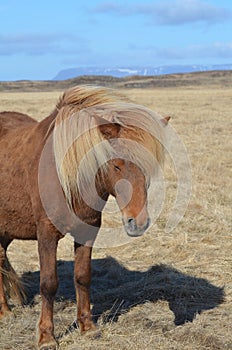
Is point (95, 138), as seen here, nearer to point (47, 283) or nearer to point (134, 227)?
point (134, 227)

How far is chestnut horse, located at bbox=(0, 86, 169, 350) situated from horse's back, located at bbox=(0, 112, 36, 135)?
282 mm

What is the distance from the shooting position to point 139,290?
542 cm

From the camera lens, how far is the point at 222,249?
255 inches

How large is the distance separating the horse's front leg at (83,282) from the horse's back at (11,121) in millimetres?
1367

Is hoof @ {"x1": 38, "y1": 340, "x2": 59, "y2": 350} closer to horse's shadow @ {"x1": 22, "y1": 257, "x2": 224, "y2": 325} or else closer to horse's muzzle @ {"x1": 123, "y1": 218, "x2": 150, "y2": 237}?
horse's shadow @ {"x1": 22, "y1": 257, "x2": 224, "y2": 325}

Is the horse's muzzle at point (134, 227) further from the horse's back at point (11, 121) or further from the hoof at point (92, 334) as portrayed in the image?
the horse's back at point (11, 121)

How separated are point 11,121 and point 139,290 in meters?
2.11

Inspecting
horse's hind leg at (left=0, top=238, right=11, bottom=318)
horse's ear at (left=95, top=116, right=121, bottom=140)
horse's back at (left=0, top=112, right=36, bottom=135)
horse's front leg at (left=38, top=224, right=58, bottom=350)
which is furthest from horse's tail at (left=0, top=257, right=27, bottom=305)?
horse's ear at (left=95, top=116, right=121, bottom=140)

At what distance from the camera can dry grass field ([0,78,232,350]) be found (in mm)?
4191

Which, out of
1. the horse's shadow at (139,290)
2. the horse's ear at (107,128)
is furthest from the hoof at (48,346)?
the horse's ear at (107,128)

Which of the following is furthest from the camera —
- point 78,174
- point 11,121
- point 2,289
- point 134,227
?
point 11,121

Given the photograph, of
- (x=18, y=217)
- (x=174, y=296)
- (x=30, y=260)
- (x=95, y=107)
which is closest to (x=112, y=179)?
(x=95, y=107)

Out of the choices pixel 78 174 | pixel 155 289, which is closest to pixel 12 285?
pixel 155 289

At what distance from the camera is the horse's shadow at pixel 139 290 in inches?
194
